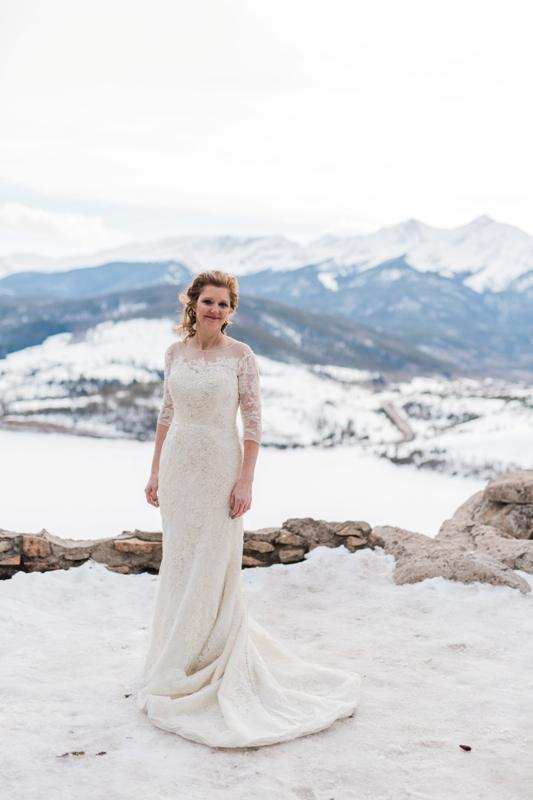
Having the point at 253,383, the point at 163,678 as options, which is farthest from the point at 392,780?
the point at 253,383

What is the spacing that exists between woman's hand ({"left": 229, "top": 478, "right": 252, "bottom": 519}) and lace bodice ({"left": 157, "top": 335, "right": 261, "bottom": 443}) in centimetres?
32

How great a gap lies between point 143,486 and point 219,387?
184 feet

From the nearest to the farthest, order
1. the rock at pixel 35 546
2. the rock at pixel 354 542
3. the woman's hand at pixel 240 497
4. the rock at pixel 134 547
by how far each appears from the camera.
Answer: the woman's hand at pixel 240 497, the rock at pixel 35 546, the rock at pixel 134 547, the rock at pixel 354 542

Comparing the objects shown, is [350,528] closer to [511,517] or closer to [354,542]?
[354,542]

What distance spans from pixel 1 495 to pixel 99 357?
120565mm

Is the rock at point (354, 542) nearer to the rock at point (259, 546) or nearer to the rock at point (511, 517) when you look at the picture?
the rock at point (259, 546)

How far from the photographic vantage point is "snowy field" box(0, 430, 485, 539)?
155 ft

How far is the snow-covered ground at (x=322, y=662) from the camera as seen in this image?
4.12 m

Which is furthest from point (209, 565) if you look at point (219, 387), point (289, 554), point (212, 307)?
point (289, 554)

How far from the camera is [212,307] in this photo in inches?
198

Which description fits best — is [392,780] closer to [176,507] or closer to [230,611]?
[230,611]

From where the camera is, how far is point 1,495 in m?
52.1

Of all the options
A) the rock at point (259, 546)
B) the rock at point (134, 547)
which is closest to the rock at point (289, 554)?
the rock at point (259, 546)

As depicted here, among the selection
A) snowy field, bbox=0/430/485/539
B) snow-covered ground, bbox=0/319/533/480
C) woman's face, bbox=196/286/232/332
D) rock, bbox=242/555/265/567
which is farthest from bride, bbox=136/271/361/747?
snow-covered ground, bbox=0/319/533/480
